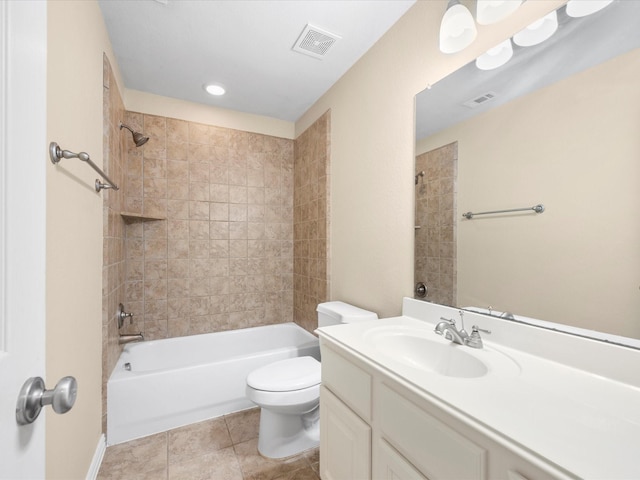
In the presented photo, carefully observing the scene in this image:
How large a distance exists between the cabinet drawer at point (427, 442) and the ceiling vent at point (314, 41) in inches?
73.5

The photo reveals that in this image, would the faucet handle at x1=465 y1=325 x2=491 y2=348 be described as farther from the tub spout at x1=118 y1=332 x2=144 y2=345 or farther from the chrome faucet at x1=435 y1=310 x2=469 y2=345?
the tub spout at x1=118 y1=332 x2=144 y2=345

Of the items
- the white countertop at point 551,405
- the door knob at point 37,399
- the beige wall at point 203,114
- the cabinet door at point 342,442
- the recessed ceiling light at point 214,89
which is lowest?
the cabinet door at point 342,442

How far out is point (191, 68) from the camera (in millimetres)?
2029

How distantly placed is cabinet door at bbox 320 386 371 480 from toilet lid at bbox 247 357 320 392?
32 centimetres

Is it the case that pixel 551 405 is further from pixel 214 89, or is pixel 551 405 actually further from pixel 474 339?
pixel 214 89

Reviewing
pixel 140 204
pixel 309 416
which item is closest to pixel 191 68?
pixel 140 204

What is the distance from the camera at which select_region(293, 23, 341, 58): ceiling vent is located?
5.45ft

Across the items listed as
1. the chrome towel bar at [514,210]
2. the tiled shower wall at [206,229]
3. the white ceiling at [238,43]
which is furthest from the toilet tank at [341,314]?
the white ceiling at [238,43]

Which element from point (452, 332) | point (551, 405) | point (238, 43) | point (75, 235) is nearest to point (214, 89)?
point (238, 43)

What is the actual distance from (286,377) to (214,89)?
223cm

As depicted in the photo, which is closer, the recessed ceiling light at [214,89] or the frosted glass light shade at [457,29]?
the frosted glass light shade at [457,29]

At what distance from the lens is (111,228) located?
5.83ft

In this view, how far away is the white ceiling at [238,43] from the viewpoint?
1.51 m

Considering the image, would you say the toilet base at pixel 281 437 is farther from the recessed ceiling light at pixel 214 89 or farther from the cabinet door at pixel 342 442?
the recessed ceiling light at pixel 214 89
